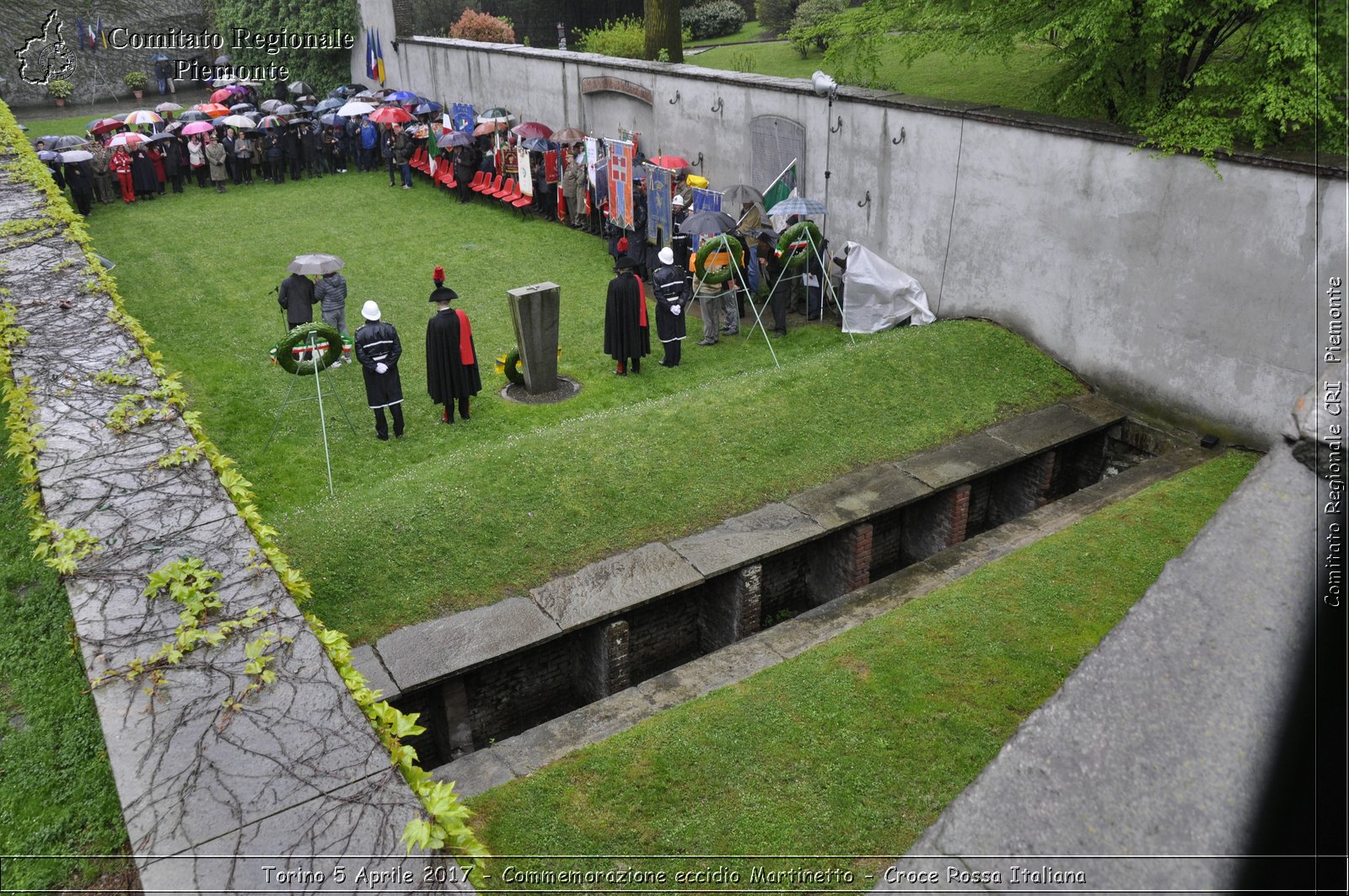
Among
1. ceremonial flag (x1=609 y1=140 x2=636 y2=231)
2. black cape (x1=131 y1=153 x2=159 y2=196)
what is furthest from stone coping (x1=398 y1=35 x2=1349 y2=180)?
black cape (x1=131 y1=153 x2=159 y2=196)

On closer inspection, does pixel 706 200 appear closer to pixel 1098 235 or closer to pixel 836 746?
pixel 1098 235

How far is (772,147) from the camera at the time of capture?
15.5m

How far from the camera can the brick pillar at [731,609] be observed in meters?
8.71

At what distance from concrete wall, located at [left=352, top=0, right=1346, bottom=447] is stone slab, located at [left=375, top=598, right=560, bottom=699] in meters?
6.62

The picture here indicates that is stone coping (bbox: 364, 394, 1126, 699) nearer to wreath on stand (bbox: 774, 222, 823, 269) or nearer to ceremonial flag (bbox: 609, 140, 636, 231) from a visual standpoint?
wreath on stand (bbox: 774, 222, 823, 269)

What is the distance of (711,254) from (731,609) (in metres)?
6.24

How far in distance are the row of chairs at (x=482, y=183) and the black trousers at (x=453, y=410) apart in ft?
29.3

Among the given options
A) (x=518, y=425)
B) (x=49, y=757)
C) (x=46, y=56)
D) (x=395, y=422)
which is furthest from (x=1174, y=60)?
(x=46, y=56)

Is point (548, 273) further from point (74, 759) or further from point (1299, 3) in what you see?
point (74, 759)

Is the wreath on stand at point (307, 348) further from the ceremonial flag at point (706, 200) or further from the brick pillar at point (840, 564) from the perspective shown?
the ceremonial flag at point (706, 200)

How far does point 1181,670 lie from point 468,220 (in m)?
19.0

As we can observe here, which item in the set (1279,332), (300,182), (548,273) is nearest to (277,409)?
(548,273)

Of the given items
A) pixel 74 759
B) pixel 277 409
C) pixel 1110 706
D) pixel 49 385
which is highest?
pixel 1110 706

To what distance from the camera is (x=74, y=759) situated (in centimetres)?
497
